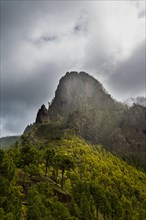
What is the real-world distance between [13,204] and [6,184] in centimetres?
1073

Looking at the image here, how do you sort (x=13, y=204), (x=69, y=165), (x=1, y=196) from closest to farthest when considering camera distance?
(x=13, y=204) < (x=1, y=196) < (x=69, y=165)

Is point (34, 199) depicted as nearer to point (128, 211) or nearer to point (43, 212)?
point (43, 212)

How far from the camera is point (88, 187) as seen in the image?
112m

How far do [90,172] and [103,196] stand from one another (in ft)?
203

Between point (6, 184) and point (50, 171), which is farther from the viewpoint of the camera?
point (50, 171)

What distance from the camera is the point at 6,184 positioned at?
8656cm

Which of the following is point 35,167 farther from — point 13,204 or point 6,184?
point 13,204

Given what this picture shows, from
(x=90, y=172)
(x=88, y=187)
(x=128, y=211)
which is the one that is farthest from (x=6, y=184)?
(x=90, y=172)

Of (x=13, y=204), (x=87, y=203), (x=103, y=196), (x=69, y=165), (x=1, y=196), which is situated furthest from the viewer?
(x=69, y=165)

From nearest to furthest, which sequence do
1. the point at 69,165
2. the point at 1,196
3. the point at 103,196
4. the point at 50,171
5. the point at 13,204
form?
the point at 13,204 < the point at 1,196 < the point at 103,196 < the point at 69,165 < the point at 50,171

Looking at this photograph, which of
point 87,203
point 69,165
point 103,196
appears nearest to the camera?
point 87,203

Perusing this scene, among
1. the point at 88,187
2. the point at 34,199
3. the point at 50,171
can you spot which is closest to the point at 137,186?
the point at 50,171

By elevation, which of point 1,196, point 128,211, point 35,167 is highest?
point 35,167

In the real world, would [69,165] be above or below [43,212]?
above
